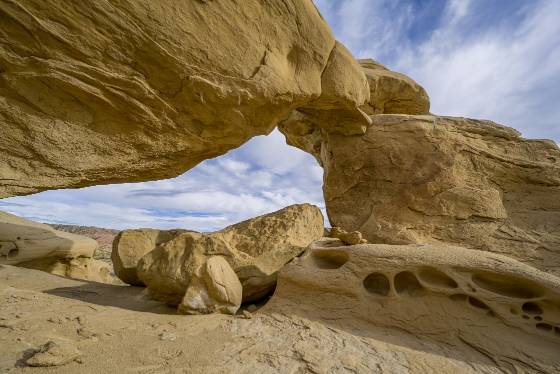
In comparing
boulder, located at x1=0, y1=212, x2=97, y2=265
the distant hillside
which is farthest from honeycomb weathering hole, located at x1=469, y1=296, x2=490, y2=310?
the distant hillside

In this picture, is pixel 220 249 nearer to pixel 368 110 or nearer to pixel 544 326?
pixel 544 326

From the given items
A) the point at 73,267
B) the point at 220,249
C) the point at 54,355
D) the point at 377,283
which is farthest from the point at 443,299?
the point at 73,267

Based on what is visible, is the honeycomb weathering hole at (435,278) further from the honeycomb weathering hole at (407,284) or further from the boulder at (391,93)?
the boulder at (391,93)

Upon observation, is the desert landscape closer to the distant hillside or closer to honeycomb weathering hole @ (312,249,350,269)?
honeycomb weathering hole @ (312,249,350,269)

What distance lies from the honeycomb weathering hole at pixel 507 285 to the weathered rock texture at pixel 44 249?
796 centimetres

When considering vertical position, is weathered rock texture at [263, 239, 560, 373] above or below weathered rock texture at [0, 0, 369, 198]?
below

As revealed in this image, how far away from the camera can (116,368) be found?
1.93m

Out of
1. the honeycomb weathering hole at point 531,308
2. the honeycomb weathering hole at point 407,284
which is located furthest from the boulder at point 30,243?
the honeycomb weathering hole at point 531,308

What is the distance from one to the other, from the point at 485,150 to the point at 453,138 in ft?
2.21

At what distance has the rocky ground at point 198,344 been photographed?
2.01 metres

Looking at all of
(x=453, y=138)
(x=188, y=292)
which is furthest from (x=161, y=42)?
(x=453, y=138)

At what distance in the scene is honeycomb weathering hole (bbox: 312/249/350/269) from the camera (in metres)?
3.49

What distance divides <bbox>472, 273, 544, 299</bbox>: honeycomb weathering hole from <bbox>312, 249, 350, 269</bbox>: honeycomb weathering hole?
4.48ft

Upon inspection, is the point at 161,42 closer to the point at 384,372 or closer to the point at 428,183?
the point at 384,372
